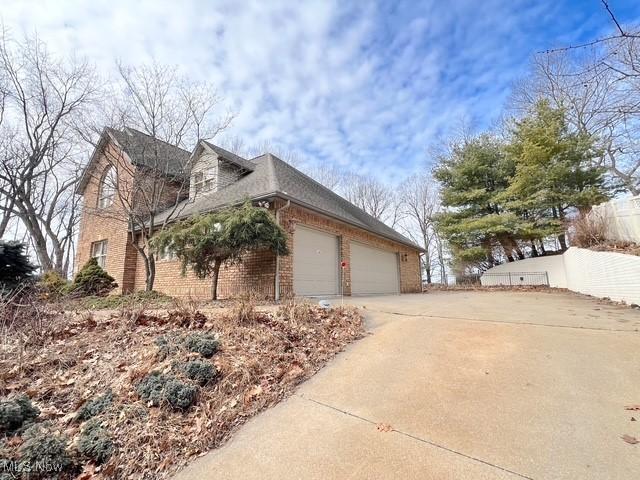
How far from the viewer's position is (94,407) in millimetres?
2717

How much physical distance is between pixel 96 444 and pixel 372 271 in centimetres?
1146

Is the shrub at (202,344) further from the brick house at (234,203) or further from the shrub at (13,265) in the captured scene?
the shrub at (13,265)

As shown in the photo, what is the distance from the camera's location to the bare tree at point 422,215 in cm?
3002

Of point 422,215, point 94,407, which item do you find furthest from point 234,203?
point 422,215

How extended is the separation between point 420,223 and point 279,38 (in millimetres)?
26170

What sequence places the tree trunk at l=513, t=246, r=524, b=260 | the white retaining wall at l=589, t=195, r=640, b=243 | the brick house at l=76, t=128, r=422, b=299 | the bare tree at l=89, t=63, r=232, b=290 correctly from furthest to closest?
1. the tree trunk at l=513, t=246, r=524, b=260
2. the bare tree at l=89, t=63, r=232, b=290
3. the brick house at l=76, t=128, r=422, b=299
4. the white retaining wall at l=589, t=195, r=640, b=243

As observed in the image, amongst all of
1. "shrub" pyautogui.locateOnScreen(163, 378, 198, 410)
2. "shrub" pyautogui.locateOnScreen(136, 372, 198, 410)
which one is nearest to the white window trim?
"shrub" pyautogui.locateOnScreen(136, 372, 198, 410)

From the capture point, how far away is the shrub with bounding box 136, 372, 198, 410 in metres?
2.73

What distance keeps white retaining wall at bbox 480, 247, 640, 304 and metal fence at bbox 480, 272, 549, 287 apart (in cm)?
41

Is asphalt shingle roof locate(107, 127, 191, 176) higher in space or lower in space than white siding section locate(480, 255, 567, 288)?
higher

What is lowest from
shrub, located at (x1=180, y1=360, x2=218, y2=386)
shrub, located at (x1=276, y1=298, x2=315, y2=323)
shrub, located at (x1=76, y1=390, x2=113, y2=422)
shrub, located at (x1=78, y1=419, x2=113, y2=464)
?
shrub, located at (x1=78, y1=419, x2=113, y2=464)

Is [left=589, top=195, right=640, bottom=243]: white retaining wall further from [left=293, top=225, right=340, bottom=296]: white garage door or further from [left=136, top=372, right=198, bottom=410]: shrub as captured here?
[left=136, top=372, right=198, bottom=410]: shrub

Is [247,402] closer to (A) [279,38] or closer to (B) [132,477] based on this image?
(B) [132,477]

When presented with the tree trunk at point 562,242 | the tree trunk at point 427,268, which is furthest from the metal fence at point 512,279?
the tree trunk at point 427,268
